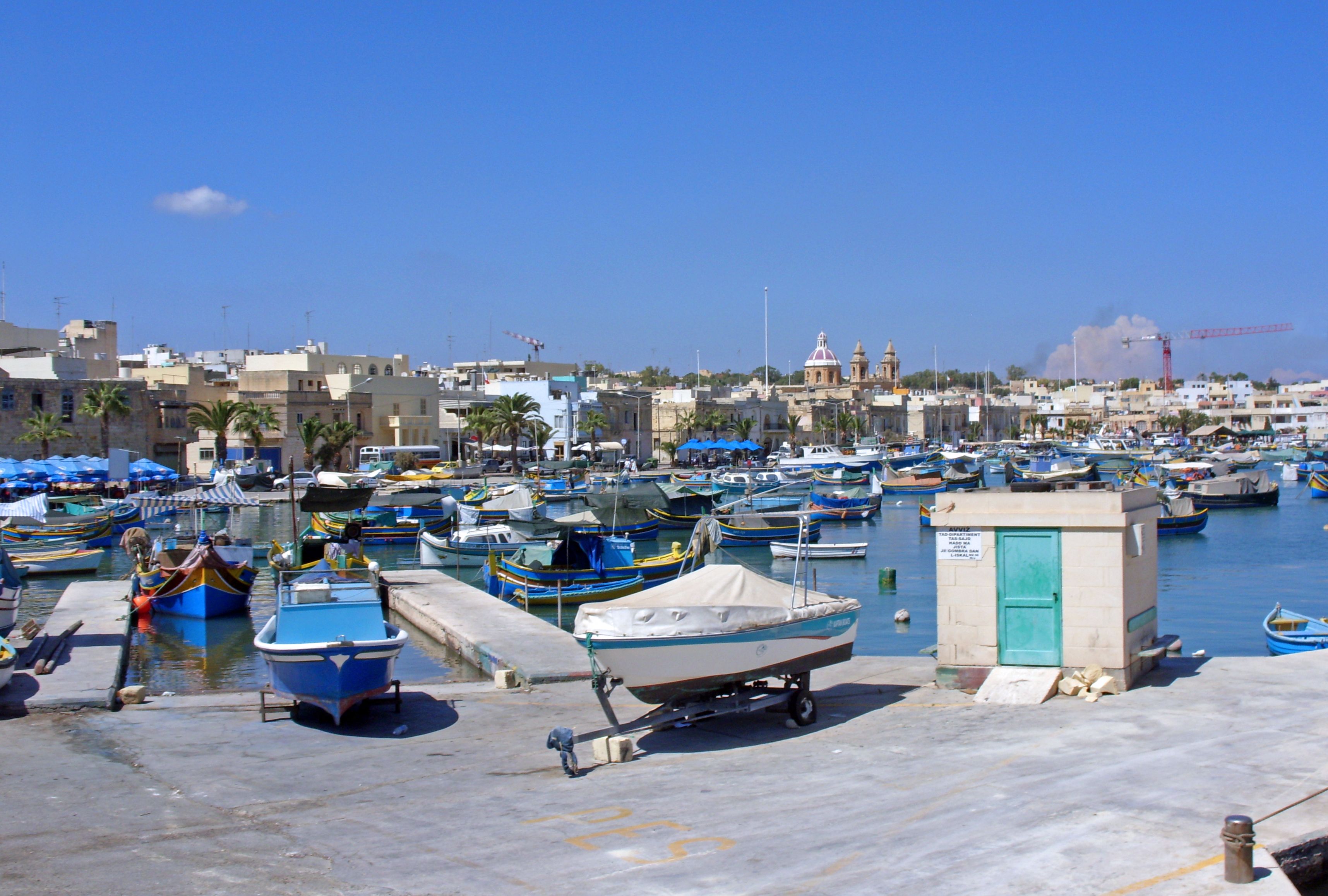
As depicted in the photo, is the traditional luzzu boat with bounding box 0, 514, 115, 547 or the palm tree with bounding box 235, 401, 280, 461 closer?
the traditional luzzu boat with bounding box 0, 514, 115, 547

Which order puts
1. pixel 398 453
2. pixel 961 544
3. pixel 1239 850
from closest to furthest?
pixel 1239 850
pixel 961 544
pixel 398 453

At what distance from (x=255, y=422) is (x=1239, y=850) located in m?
72.8

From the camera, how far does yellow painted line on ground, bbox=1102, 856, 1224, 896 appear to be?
7.18m

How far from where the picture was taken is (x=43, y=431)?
6084 centimetres

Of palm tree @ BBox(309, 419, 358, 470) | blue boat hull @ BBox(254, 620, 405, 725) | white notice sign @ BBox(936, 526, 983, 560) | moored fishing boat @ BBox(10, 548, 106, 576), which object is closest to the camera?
white notice sign @ BBox(936, 526, 983, 560)

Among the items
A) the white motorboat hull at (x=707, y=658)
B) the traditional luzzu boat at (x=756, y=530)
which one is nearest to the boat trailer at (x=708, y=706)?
the white motorboat hull at (x=707, y=658)

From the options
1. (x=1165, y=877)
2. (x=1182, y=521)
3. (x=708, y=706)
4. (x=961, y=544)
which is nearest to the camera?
(x=1165, y=877)

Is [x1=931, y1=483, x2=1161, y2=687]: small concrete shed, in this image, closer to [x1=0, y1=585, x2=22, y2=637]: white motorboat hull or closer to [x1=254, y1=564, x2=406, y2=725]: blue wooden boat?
[x1=254, y1=564, x2=406, y2=725]: blue wooden boat

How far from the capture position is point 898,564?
140 ft

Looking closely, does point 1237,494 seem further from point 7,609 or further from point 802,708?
point 7,609

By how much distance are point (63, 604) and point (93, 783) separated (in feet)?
51.8

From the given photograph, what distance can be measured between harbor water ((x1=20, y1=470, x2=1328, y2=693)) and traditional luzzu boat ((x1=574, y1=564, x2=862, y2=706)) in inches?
99.0

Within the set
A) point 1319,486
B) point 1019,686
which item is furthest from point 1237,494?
point 1019,686

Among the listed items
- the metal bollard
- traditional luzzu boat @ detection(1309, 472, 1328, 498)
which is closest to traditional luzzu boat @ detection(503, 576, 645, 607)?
the metal bollard
